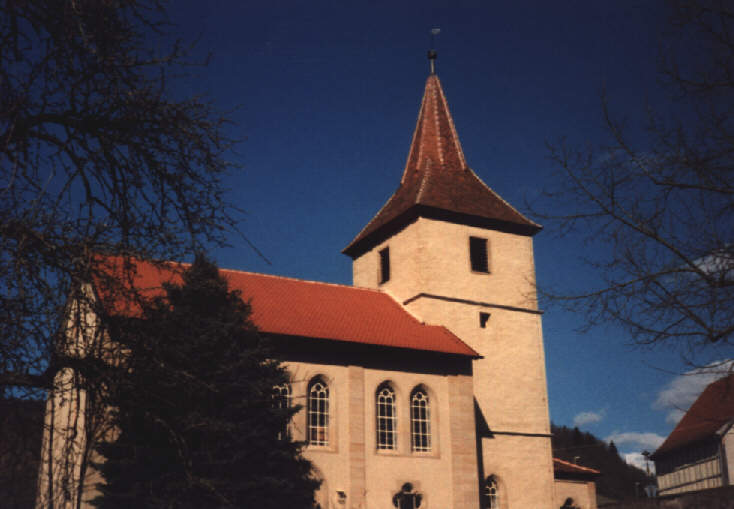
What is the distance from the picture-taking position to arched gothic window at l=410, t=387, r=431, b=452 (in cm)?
2297

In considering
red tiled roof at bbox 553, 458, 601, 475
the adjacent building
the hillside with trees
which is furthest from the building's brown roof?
the hillside with trees

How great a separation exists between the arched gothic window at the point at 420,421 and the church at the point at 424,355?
45 mm

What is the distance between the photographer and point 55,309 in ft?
17.7

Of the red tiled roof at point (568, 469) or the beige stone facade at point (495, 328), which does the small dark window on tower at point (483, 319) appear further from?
the red tiled roof at point (568, 469)

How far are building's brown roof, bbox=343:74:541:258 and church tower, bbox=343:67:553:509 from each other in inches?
2.4

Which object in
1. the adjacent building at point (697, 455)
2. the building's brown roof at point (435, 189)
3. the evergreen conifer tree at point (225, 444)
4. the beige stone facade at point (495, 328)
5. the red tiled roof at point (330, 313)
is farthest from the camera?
the adjacent building at point (697, 455)

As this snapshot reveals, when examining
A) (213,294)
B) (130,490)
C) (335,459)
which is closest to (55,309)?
(130,490)

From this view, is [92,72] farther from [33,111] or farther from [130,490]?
[130,490]

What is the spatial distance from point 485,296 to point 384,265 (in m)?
4.43

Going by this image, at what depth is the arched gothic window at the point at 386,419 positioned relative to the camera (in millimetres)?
22625

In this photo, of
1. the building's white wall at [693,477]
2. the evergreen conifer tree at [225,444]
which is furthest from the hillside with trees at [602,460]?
the evergreen conifer tree at [225,444]

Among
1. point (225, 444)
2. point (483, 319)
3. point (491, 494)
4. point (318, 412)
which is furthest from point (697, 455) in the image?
point (225, 444)

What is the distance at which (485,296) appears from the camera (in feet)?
89.6

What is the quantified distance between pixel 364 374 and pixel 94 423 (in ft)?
58.0
